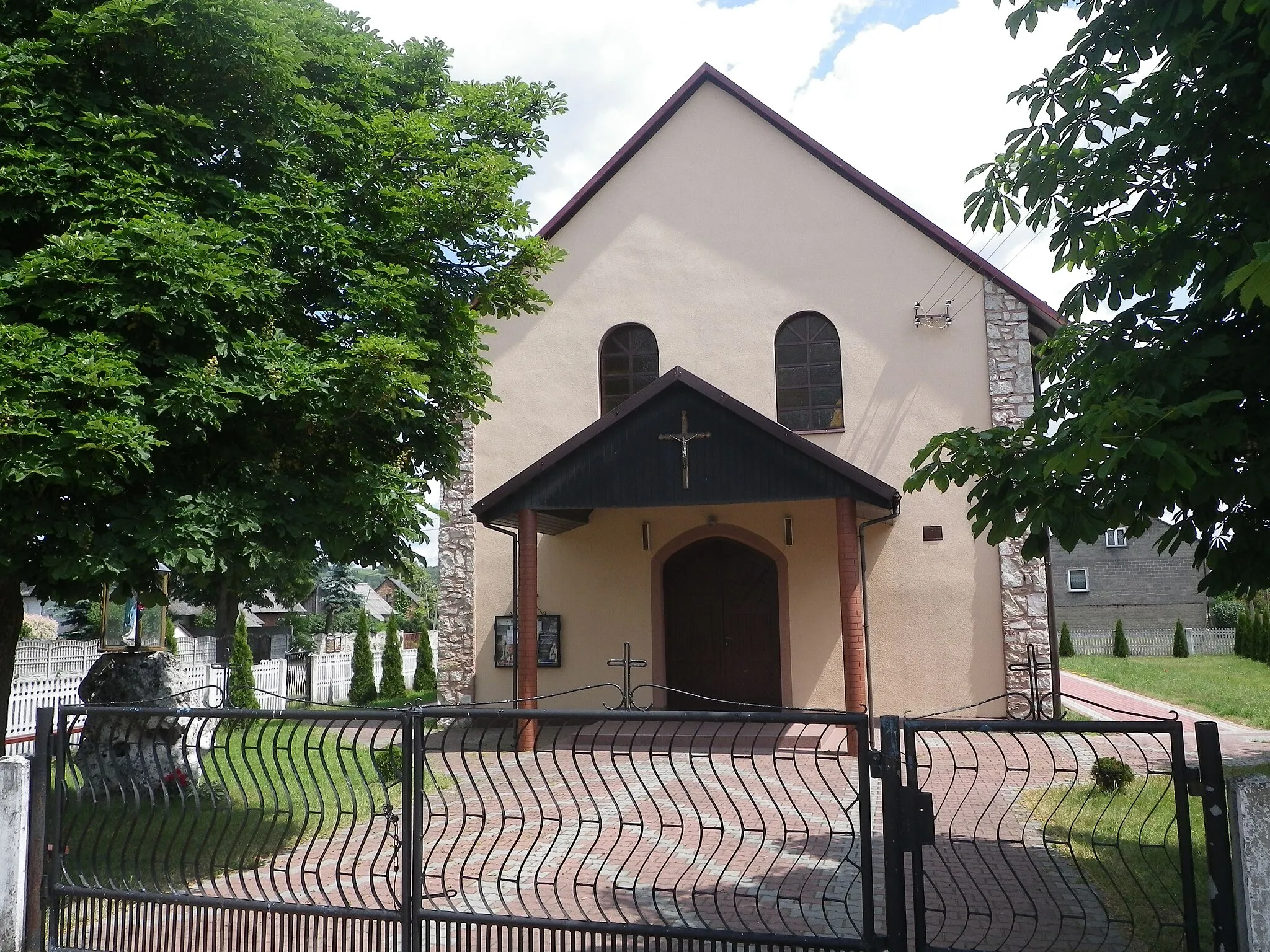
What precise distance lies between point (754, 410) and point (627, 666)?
12.1ft

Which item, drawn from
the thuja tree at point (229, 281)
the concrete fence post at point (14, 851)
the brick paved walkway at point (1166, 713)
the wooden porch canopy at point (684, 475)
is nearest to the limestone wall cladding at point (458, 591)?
the wooden porch canopy at point (684, 475)

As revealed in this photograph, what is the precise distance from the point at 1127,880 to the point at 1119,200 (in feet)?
13.4

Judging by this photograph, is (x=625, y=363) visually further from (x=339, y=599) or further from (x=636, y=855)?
(x=339, y=599)

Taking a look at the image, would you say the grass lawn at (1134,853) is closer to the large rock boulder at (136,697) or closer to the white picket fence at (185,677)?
the large rock boulder at (136,697)

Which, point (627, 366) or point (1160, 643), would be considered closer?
point (627, 366)

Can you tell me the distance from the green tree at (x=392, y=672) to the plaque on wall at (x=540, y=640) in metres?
8.32

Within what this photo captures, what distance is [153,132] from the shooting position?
691cm

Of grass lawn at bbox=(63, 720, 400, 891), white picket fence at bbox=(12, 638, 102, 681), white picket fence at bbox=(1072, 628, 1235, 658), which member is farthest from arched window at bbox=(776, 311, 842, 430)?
white picket fence at bbox=(1072, 628, 1235, 658)

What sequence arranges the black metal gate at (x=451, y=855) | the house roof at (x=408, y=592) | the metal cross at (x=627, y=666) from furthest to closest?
1. the house roof at (x=408, y=592)
2. the metal cross at (x=627, y=666)
3. the black metal gate at (x=451, y=855)

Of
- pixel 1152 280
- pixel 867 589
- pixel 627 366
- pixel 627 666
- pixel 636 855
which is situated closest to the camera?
pixel 1152 280

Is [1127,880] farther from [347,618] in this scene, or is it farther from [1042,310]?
[347,618]

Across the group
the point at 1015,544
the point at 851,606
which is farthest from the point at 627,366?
the point at 1015,544

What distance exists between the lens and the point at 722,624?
1384 centimetres

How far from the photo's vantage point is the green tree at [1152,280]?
4.62 m
